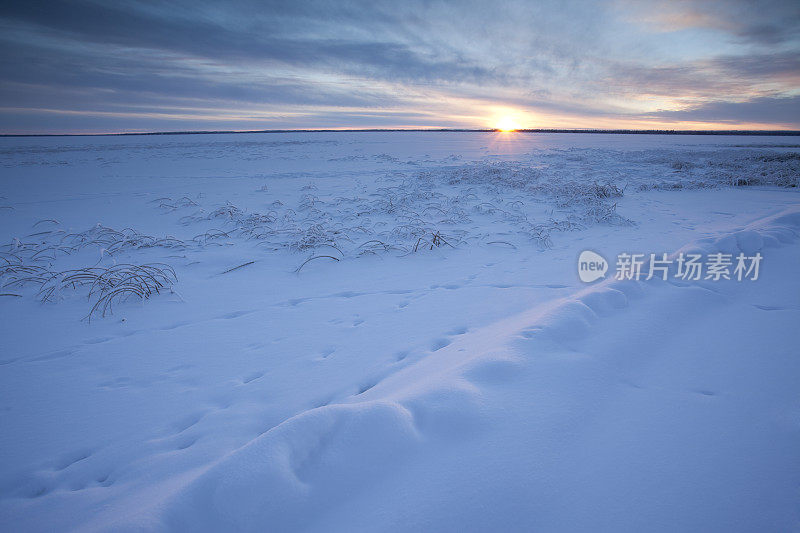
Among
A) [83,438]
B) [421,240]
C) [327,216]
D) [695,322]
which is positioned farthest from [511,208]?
[83,438]

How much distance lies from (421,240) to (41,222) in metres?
7.71

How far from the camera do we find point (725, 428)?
1.86 metres

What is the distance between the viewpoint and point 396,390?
87.2 inches
